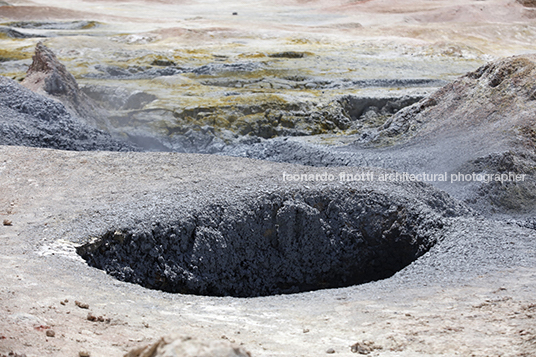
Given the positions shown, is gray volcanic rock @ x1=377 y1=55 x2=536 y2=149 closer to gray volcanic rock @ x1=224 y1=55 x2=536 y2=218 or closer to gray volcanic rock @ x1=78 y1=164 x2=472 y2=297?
gray volcanic rock @ x1=224 y1=55 x2=536 y2=218

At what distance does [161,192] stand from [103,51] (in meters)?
18.1

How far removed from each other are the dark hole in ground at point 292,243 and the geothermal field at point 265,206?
3cm

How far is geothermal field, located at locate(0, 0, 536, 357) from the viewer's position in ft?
16.1

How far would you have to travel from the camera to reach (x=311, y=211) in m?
9.26

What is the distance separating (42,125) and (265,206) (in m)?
8.53

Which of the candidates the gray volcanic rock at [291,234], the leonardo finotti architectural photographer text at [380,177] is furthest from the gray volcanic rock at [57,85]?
the leonardo finotti architectural photographer text at [380,177]

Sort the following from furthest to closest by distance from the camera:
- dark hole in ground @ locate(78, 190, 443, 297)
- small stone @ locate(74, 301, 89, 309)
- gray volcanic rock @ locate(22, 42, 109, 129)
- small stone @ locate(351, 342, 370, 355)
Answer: gray volcanic rock @ locate(22, 42, 109, 129) < dark hole in ground @ locate(78, 190, 443, 297) < small stone @ locate(74, 301, 89, 309) < small stone @ locate(351, 342, 370, 355)

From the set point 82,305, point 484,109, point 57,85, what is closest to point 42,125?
point 57,85

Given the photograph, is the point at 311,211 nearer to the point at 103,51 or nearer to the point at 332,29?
the point at 103,51

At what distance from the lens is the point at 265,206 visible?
9102mm

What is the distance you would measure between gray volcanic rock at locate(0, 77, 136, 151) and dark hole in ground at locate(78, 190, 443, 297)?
7.31 meters

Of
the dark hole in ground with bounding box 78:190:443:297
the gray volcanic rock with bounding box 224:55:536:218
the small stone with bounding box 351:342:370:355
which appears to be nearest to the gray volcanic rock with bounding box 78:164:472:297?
the dark hole in ground with bounding box 78:190:443:297

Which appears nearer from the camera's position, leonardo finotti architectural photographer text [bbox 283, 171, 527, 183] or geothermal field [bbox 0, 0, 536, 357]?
geothermal field [bbox 0, 0, 536, 357]

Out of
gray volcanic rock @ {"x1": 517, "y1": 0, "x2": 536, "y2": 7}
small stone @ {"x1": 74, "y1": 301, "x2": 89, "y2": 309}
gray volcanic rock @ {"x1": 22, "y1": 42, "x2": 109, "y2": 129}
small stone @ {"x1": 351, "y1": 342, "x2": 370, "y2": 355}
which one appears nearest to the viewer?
small stone @ {"x1": 351, "y1": 342, "x2": 370, "y2": 355}
